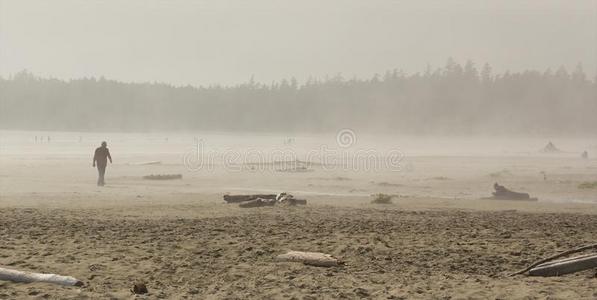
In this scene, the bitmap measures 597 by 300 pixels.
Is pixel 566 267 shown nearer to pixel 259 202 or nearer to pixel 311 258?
pixel 311 258

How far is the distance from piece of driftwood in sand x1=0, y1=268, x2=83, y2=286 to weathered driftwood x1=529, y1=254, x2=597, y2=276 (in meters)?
6.35

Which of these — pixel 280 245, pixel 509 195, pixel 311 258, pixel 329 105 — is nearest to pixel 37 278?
pixel 311 258

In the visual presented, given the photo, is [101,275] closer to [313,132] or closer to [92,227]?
[92,227]

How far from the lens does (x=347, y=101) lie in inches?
5246

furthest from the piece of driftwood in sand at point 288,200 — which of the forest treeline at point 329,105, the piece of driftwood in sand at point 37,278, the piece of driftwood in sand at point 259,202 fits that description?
the forest treeline at point 329,105

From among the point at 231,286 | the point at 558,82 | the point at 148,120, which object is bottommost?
the point at 231,286

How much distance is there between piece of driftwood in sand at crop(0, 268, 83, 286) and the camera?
9.10 metres

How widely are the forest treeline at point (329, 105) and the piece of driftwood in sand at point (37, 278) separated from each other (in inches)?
3774

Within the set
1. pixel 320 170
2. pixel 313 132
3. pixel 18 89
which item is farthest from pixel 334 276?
pixel 18 89

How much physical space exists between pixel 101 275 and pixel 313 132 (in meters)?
101

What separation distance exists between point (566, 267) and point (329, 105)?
122 metres

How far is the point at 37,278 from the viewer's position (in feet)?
30.0

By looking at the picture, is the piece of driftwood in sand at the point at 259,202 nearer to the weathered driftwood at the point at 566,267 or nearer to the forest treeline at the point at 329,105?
the weathered driftwood at the point at 566,267

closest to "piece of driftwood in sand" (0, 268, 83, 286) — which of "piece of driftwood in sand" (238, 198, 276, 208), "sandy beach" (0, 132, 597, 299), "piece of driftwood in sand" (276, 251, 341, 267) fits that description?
"sandy beach" (0, 132, 597, 299)
